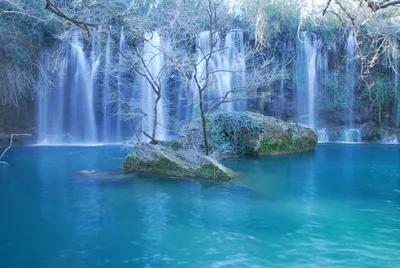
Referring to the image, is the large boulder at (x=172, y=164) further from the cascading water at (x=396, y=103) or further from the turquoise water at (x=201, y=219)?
the cascading water at (x=396, y=103)

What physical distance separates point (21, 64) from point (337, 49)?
1561cm

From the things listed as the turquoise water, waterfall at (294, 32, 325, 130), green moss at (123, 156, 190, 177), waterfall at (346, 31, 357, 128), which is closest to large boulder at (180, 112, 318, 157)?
the turquoise water

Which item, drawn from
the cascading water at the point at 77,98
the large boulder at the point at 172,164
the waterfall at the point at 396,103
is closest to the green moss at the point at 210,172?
the large boulder at the point at 172,164

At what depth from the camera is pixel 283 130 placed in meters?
14.3

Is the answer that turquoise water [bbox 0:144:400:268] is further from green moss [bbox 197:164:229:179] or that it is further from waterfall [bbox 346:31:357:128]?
waterfall [bbox 346:31:357:128]

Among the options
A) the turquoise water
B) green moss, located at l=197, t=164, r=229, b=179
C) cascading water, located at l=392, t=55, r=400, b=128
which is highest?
cascading water, located at l=392, t=55, r=400, b=128

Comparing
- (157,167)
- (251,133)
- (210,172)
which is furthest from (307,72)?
(157,167)

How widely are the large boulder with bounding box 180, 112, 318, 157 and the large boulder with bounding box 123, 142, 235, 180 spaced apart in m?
2.85

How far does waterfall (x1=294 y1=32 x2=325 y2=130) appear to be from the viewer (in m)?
21.0

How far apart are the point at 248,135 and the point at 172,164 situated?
4656 millimetres

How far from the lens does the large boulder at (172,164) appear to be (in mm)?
9625

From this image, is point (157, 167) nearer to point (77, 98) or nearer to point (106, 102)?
point (106, 102)

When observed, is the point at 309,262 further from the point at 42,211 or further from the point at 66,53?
the point at 66,53

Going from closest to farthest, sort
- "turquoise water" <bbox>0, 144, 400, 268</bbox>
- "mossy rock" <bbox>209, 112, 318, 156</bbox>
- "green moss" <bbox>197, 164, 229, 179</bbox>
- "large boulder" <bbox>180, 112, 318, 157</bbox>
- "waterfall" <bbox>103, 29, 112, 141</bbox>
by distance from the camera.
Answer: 1. "turquoise water" <bbox>0, 144, 400, 268</bbox>
2. "green moss" <bbox>197, 164, 229, 179</bbox>
3. "large boulder" <bbox>180, 112, 318, 157</bbox>
4. "mossy rock" <bbox>209, 112, 318, 156</bbox>
5. "waterfall" <bbox>103, 29, 112, 141</bbox>
